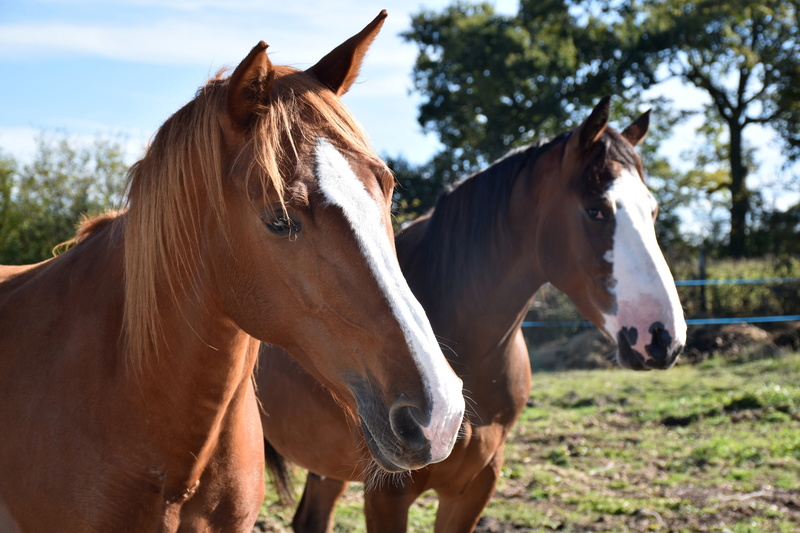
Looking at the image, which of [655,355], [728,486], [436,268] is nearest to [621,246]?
[655,355]

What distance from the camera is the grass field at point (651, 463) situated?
13.4 feet

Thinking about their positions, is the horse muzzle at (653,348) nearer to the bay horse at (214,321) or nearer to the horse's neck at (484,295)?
the horse's neck at (484,295)

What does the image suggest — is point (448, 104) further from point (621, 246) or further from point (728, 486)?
point (621, 246)

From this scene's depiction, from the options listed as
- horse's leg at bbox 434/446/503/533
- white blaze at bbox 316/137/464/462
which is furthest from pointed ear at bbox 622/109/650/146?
white blaze at bbox 316/137/464/462

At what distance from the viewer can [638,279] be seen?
100 inches

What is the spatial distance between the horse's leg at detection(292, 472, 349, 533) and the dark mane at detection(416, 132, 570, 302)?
4.62 ft

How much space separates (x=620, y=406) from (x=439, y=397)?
666 centimetres

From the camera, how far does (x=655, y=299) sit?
8.27 feet

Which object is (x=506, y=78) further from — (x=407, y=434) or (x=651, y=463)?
(x=407, y=434)

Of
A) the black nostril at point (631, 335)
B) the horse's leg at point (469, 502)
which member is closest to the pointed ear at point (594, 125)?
the black nostril at point (631, 335)

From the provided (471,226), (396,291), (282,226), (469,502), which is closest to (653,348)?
(471,226)

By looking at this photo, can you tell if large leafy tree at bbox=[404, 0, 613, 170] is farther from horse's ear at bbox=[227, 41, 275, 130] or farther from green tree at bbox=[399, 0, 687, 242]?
horse's ear at bbox=[227, 41, 275, 130]

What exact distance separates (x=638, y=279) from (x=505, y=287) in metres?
0.54

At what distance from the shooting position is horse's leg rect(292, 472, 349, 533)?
359cm
